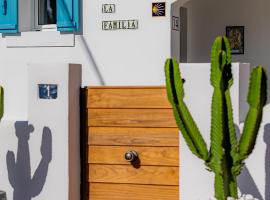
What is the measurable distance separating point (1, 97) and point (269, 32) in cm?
528

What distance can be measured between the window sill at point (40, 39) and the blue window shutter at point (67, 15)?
0.14m

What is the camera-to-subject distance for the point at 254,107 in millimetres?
6027

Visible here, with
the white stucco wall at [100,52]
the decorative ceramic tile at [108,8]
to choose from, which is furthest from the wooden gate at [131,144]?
the decorative ceramic tile at [108,8]

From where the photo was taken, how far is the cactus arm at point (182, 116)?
6.35 metres

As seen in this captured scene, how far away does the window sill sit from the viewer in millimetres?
10234

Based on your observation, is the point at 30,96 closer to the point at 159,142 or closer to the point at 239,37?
the point at 159,142

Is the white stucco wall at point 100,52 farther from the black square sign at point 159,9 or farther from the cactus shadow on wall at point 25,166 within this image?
the cactus shadow on wall at point 25,166

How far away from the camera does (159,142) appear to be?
7539 mm

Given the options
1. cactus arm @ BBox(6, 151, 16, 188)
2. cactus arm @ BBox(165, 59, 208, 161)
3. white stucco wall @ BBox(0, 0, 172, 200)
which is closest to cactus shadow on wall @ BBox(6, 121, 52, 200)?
cactus arm @ BBox(6, 151, 16, 188)

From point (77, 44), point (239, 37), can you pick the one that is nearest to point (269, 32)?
point (239, 37)

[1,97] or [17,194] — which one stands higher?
[1,97]

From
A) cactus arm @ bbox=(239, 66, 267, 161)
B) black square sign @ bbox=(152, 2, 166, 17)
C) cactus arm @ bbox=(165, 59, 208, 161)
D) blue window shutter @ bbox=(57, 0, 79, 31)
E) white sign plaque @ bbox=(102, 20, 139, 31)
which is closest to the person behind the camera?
cactus arm @ bbox=(239, 66, 267, 161)

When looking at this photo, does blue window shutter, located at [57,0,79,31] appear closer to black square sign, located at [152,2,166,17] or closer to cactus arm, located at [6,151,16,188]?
black square sign, located at [152,2,166,17]

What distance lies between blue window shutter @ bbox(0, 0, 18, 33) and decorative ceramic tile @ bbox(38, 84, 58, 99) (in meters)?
2.85
